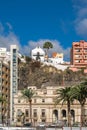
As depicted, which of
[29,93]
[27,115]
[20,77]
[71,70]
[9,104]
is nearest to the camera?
[29,93]

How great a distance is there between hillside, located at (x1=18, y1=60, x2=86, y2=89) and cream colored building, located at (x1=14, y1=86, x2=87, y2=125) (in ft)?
85.4

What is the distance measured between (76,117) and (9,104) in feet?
108

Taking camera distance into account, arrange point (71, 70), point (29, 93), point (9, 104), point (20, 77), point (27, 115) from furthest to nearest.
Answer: point (71, 70) < point (20, 77) < point (9, 104) < point (27, 115) < point (29, 93)

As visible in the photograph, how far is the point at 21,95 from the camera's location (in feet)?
431

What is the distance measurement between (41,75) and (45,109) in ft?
134

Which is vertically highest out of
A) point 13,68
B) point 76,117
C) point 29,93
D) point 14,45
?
point 14,45

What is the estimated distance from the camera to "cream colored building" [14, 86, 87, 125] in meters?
124

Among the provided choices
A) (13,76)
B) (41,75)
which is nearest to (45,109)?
(13,76)

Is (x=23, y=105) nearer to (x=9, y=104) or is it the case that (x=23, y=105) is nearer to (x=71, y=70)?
(x=9, y=104)

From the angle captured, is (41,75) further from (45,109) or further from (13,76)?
(45,109)

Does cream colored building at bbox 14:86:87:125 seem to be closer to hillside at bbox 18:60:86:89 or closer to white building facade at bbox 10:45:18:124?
white building facade at bbox 10:45:18:124

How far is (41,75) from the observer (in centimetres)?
16638

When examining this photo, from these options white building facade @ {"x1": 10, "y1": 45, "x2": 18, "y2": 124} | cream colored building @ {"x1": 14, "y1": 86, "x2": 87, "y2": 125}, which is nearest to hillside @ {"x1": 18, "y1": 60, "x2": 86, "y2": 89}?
white building facade @ {"x1": 10, "y1": 45, "x2": 18, "y2": 124}

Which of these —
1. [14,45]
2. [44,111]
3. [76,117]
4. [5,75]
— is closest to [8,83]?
[5,75]
